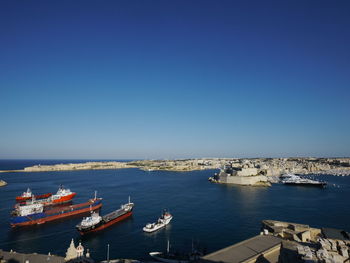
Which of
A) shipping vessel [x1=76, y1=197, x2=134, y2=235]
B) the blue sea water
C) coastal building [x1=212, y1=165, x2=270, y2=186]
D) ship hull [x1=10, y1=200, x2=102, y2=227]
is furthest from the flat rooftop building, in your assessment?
coastal building [x1=212, y1=165, x2=270, y2=186]

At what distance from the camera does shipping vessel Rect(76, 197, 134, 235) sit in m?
32.3

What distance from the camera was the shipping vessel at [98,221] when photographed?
32.3 m

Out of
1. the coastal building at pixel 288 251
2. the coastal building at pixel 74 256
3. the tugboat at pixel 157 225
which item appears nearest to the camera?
the coastal building at pixel 288 251

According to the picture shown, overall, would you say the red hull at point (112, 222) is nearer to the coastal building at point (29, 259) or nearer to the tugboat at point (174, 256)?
the tugboat at point (174, 256)

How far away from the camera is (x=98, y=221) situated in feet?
113

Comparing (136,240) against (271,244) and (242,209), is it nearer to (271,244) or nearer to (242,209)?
(271,244)

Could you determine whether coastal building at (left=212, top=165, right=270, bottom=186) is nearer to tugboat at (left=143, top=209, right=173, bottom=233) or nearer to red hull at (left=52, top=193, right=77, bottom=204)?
red hull at (left=52, top=193, right=77, bottom=204)

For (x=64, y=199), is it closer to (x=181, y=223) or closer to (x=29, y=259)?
(x=181, y=223)

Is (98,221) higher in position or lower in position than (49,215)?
higher

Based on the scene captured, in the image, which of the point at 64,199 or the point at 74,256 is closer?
the point at 74,256

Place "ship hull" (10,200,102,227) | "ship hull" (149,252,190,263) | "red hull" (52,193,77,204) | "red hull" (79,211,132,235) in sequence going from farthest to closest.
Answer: "red hull" (52,193,77,204) < "ship hull" (10,200,102,227) < "red hull" (79,211,132,235) < "ship hull" (149,252,190,263)

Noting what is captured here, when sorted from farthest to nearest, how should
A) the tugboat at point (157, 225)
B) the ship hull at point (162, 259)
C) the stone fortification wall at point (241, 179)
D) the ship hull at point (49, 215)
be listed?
the stone fortification wall at point (241, 179), the ship hull at point (49, 215), the tugboat at point (157, 225), the ship hull at point (162, 259)

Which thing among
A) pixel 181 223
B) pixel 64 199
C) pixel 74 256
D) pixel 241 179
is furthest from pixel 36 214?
pixel 241 179

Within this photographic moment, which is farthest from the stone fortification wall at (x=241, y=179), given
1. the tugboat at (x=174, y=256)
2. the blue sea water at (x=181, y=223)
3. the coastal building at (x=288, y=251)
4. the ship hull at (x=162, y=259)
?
the ship hull at (x=162, y=259)
